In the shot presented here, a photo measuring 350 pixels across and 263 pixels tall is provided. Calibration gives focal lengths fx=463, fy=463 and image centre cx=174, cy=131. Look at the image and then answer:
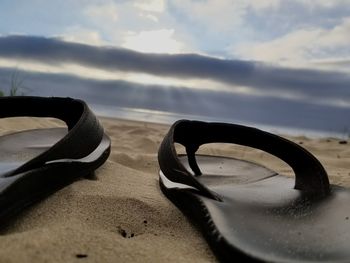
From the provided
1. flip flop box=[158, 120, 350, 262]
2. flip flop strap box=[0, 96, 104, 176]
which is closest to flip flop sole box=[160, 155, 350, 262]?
flip flop box=[158, 120, 350, 262]

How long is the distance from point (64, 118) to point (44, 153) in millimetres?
445

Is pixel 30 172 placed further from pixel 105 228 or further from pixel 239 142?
pixel 239 142

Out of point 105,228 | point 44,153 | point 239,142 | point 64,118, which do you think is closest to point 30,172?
point 44,153

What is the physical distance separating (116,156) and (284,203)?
1.10 m

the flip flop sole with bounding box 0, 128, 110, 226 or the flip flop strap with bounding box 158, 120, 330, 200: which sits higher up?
the flip flop strap with bounding box 158, 120, 330, 200

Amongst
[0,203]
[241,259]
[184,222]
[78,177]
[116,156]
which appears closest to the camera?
[241,259]

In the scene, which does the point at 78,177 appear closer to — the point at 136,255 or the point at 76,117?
the point at 76,117

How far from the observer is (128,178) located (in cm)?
155

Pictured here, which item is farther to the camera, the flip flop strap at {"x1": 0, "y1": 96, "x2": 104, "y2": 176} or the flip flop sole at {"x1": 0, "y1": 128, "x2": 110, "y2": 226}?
the flip flop strap at {"x1": 0, "y1": 96, "x2": 104, "y2": 176}

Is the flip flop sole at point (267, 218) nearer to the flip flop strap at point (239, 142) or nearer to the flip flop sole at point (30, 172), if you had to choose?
the flip flop strap at point (239, 142)

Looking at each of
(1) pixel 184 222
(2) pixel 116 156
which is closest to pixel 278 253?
(1) pixel 184 222

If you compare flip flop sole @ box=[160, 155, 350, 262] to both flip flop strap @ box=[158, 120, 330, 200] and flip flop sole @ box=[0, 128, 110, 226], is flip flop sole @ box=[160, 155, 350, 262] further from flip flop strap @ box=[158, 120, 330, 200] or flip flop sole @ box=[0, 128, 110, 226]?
flip flop sole @ box=[0, 128, 110, 226]

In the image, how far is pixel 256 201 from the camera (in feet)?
3.73

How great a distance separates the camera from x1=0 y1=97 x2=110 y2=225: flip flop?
101 centimetres
